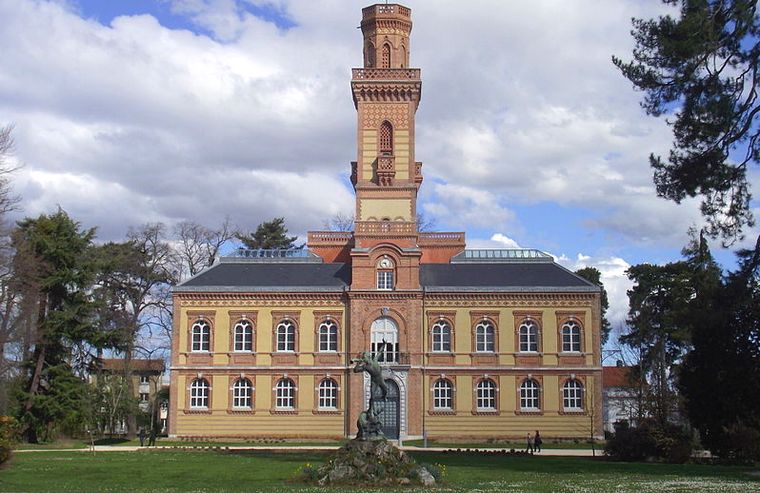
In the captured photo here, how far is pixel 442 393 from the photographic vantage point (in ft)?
178

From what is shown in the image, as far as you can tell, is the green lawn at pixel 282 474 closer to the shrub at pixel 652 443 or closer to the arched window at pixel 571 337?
the shrub at pixel 652 443

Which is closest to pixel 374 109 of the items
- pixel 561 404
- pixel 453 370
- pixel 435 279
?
pixel 435 279

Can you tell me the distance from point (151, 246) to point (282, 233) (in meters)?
18.4

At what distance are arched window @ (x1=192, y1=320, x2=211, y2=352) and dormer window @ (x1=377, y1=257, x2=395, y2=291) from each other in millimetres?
10305

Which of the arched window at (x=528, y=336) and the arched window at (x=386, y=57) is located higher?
the arched window at (x=386, y=57)

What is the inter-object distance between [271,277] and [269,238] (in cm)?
2616

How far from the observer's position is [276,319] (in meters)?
54.8

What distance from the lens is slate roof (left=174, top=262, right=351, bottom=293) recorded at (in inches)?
2159

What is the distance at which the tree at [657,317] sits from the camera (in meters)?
59.8

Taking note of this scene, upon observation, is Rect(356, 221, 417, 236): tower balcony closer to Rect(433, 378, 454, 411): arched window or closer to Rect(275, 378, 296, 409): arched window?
Rect(433, 378, 454, 411): arched window

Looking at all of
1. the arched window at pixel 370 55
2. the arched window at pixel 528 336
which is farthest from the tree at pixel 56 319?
the arched window at pixel 528 336

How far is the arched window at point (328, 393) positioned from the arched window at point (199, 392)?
6.65 meters

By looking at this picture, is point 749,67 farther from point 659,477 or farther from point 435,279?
point 435,279

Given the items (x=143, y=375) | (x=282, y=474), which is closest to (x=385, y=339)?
(x=282, y=474)
